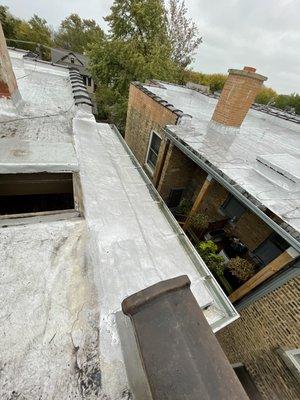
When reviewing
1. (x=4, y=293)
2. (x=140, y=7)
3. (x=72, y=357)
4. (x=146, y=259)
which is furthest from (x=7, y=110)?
(x=140, y=7)

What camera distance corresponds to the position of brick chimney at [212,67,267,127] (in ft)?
17.0

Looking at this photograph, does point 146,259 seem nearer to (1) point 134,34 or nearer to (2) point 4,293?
(2) point 4,293

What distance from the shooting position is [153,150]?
855 cm

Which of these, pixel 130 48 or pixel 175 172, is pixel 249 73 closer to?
pixel 175 172

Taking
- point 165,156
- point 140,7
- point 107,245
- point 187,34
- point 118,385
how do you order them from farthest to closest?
point 187,34, point 140,7, point 165,156, point 107,245, point 118,385

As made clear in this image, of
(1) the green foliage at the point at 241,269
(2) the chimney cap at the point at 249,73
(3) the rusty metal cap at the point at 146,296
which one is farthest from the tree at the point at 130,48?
(3) the rusty metal cap at the point at 146,296

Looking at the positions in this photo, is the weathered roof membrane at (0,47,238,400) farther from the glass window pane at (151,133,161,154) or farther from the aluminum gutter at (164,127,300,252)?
the glass window pane at (151,133,161,154)

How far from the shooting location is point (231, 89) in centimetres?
547

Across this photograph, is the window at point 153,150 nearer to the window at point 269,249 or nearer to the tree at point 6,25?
the window at point 269,249

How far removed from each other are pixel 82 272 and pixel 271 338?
11.7 ft

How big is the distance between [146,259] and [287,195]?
9.72ft

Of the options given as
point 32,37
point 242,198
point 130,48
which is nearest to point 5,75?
point 242,198

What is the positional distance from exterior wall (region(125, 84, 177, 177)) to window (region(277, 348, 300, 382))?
5912 mm

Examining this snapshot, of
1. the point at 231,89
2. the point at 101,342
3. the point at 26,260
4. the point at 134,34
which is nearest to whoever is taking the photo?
the point at 101,342
